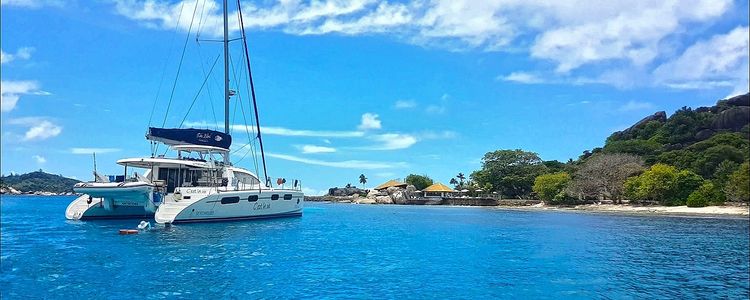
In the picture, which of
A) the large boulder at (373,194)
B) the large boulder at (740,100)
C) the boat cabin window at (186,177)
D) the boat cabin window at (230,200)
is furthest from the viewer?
the large boulder at (740,100)

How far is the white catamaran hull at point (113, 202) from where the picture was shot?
29.4m

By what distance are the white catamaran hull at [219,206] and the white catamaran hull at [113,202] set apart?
1875 mm

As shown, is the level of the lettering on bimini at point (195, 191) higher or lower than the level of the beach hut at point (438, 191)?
higher

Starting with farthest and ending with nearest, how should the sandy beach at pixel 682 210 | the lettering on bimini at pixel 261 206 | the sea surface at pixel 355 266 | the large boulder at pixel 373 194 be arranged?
the large boulder at pixel 373 194
the sandy beach at pixel 682 210
the lettering on bimini at pixel 261 206
the sea surface at pixel 355 266

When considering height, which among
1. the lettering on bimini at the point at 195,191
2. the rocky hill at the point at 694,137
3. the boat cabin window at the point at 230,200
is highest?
the rocky hill at the point at 694,137

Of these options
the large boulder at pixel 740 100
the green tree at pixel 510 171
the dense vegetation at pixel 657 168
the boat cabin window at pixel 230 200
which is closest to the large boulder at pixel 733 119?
the dense vegetation at pixel 657 168

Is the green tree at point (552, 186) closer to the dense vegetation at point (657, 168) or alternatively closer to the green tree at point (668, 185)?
the dense vegetation at point (657, 168)

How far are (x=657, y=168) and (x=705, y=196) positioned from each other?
6.45m

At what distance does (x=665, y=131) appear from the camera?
4567 inches

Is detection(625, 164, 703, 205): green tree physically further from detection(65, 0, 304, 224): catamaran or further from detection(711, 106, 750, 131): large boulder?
detection(711, 106, 750, 131): large boulder

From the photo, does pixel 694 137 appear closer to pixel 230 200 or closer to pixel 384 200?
pixel 384 200

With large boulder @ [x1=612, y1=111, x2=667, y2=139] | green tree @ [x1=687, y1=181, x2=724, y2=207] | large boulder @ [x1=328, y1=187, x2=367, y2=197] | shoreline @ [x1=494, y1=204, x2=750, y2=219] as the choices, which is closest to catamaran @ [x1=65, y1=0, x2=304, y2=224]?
shoreline @ [x1=494, y1=204, x2=750, y2=219]

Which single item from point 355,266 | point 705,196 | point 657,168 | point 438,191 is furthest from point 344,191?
point 355,266

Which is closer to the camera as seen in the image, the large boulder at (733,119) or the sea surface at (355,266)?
the sea surface at (355,266)
